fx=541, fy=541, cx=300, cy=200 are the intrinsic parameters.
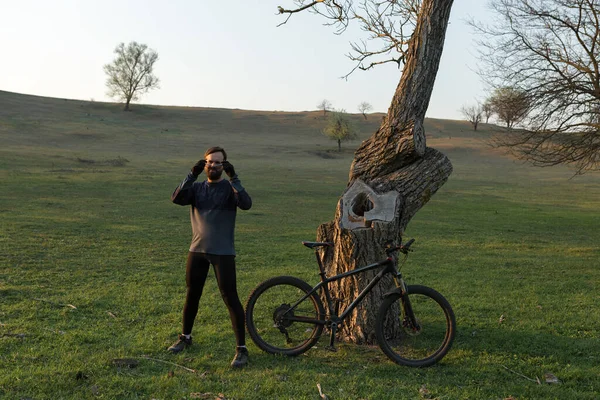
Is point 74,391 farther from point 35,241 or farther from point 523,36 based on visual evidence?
point 523,36

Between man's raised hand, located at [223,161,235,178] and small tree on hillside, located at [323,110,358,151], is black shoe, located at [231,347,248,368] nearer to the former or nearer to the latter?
man's raised hand, located at [223,161,235,178]

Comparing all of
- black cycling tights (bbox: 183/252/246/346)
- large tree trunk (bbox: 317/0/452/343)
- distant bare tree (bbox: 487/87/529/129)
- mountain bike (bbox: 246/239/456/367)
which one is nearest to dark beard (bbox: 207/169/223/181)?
black cycling tights (bbox: 183/252/246/346)

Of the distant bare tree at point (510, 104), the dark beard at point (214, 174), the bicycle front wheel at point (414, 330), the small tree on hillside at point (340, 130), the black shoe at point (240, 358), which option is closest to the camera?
→ the black shoe at point (240, 358)

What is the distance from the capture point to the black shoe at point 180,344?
580 cm

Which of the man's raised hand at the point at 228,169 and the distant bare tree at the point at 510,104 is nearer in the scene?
the man's raised hand at the point at 228,169

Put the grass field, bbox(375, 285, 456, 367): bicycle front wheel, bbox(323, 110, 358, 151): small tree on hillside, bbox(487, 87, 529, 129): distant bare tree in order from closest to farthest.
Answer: the grass field
bbox(375, 285, 456, 367): bicycle front wheel
bbox(487, 87, 529, 129): distant bare tree
bbox(323, 110, 358, 151): small tree on hillside

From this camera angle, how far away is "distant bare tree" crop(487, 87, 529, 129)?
1319 centimetres

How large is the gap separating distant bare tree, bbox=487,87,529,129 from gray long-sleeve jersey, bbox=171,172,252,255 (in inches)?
383

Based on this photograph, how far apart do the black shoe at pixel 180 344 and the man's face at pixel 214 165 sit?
1793mm

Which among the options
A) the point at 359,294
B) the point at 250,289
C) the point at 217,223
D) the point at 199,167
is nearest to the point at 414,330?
the point at 359,294

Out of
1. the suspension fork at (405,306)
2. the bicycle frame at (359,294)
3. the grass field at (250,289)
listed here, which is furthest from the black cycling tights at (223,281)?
the suspension fork at (405,306)

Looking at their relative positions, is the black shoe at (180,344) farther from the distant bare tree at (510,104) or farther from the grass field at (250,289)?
the distant bare tree at (510,104)

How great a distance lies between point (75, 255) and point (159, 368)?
690 centimetres

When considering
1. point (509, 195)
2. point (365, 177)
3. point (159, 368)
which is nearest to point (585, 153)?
point (365, 177)
